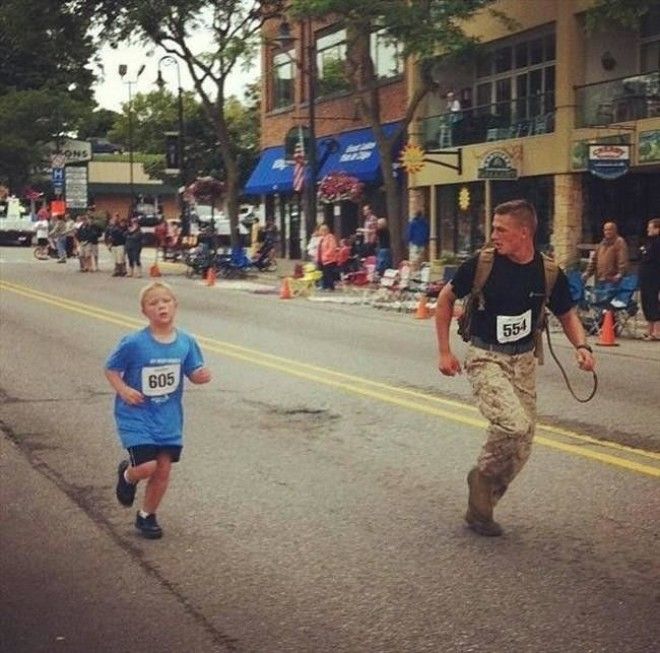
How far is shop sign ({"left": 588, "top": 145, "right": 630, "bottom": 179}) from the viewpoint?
2275cm

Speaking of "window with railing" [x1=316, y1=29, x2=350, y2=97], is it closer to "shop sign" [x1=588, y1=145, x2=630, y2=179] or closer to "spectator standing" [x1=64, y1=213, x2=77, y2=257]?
"spectator standing" [x1=64, y1=213, x2=77, y2=257]

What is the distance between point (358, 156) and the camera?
36500mm

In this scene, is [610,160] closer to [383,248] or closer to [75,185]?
[383,248]

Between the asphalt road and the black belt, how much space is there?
36.7 inches

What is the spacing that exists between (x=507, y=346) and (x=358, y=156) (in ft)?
101

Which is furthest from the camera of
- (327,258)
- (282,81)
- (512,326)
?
(282,81)

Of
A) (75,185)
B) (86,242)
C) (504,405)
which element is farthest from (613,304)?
(75,185)

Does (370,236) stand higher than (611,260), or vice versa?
(370,236)

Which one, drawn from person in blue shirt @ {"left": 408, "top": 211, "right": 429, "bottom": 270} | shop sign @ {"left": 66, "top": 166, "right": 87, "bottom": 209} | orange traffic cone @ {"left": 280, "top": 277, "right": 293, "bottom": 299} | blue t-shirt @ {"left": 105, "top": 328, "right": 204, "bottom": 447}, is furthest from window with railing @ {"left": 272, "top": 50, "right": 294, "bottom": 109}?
blue t-shirt @ {"left": 105, "top": 328, "right": 204, "bottom": 447}

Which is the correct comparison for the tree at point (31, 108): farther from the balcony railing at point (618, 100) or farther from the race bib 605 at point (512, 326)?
the race bib 605 at point (512, 326)

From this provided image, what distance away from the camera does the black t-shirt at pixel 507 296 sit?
6227mm

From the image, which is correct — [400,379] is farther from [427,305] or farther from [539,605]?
[427,305]

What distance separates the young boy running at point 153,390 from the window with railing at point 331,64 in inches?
1160

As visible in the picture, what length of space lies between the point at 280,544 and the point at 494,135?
25.2 metres
